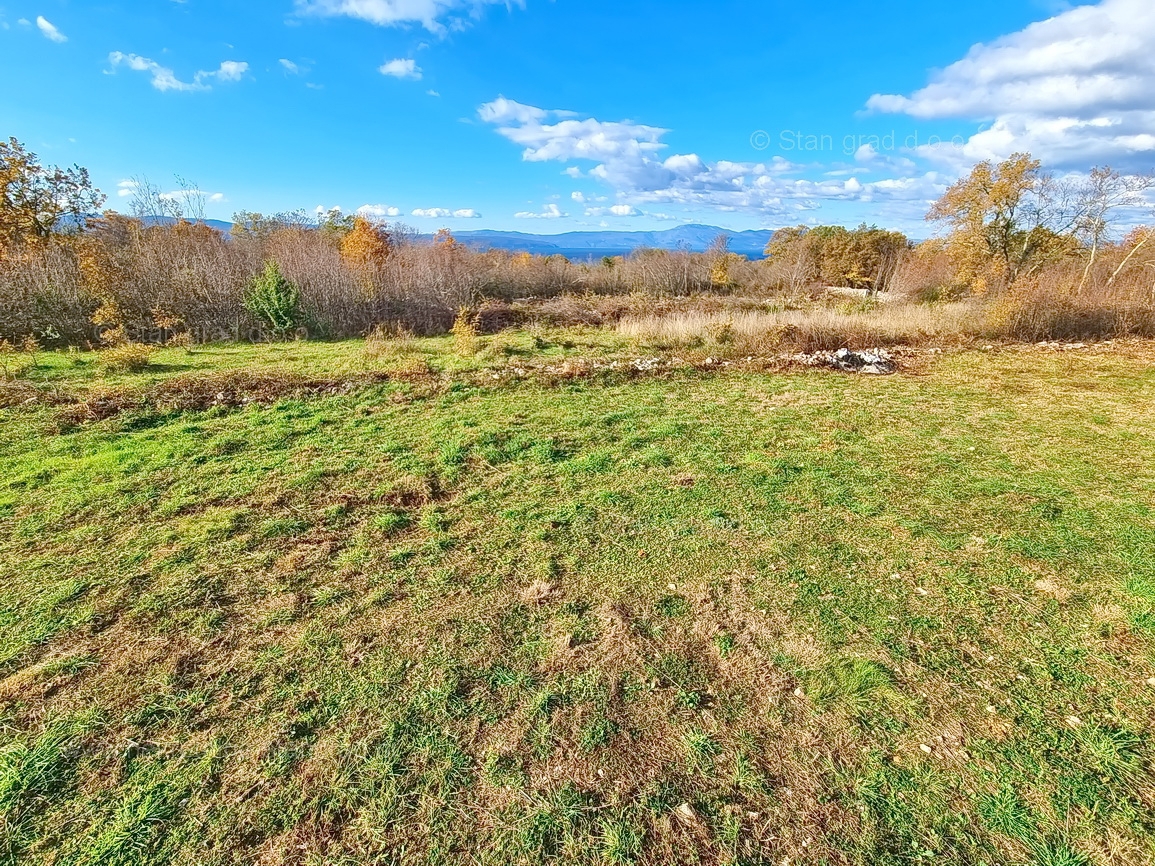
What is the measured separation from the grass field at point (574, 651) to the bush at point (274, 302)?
370 inches

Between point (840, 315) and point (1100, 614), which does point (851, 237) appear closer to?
point (840, 315)

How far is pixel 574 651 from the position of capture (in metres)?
3.00

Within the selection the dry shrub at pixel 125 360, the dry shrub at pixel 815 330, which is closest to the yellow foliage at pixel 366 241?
the dry shrub at pixel 125 360

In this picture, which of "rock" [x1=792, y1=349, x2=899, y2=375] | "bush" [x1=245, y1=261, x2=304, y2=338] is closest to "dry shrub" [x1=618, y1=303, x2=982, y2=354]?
"rock" [x1=792, y1=349, x2=899, y2=375]

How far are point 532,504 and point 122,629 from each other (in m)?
2.91

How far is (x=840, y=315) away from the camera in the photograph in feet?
45.9

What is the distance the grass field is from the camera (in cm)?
208

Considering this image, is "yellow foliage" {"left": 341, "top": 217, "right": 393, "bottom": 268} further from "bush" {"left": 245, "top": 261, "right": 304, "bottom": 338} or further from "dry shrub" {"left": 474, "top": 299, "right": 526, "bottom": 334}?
"bush" {"left": 245, "top": 261, "right": 304, "bottom": 338}

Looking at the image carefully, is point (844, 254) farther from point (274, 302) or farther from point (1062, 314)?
point (274, 302)

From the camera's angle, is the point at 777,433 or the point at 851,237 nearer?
the point at 777,433

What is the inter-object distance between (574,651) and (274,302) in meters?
15.5

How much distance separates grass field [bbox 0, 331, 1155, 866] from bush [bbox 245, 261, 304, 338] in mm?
9401

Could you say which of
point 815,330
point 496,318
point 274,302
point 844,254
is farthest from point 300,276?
point 844,254

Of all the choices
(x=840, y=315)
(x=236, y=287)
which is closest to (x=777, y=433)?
(x=840, y=315)
